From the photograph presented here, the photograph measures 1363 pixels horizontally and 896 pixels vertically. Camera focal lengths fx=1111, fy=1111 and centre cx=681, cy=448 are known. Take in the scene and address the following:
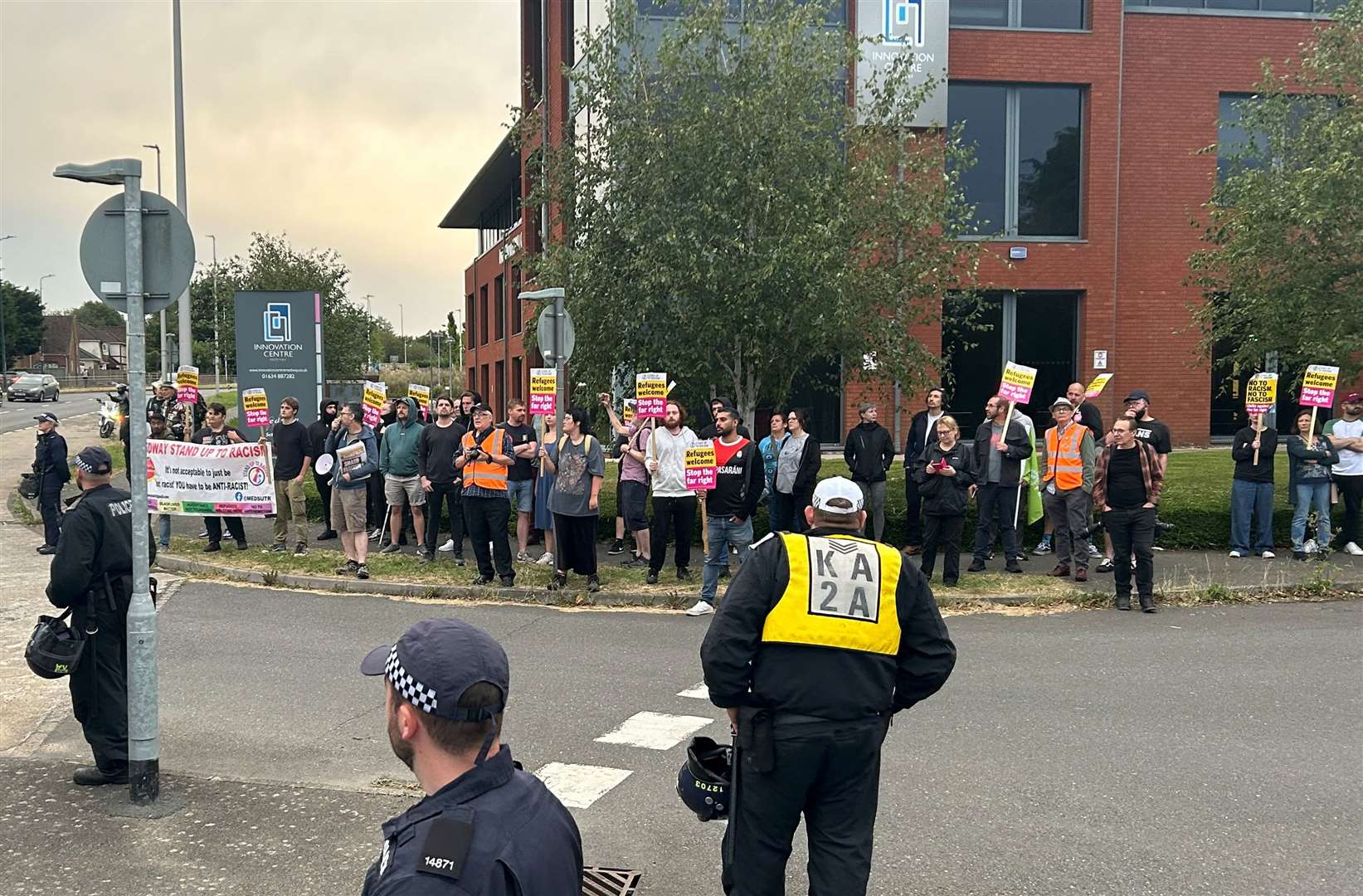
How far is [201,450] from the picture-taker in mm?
13250

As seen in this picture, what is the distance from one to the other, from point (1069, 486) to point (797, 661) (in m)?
9.64

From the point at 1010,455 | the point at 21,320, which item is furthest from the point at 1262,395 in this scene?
the point at 21,320

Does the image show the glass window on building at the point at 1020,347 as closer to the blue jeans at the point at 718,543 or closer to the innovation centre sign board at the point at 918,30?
the innovation centre sign board at the point at 918,30

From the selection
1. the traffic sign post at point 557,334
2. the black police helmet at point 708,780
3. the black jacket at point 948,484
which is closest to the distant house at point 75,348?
the traffic sign post at point 557,334

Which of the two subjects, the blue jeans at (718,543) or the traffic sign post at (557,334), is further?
the traffic sign post at (557,334)

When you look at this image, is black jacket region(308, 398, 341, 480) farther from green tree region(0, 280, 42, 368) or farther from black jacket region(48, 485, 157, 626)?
green tree region(0, 280, 42, 368)

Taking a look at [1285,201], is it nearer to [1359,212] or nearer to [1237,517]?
[1359,212]

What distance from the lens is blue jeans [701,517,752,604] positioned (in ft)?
36.1

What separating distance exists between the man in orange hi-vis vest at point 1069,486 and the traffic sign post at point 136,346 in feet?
31.8

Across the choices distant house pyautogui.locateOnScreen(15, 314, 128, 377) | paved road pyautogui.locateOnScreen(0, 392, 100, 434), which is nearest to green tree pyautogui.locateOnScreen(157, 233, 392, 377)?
paved road pyautogui.locateOnScreen(0, 392, 100, 434)

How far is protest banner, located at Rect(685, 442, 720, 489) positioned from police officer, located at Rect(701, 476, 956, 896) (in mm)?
7326

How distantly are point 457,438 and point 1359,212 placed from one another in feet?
39.8

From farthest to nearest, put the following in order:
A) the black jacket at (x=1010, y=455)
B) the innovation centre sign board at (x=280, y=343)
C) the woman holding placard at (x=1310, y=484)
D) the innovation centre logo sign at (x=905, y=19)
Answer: the innovation centre logo sign at (x=905, y=19), the innovation centre sign board at (x=280, y=343), the woman holding placard at (x=1310, y=484), the black jacket at (x=1010, y=455)

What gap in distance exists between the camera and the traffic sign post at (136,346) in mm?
5535
